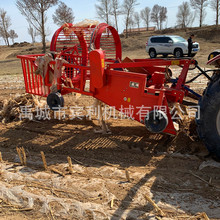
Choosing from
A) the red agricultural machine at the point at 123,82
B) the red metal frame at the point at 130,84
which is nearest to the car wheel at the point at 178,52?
the red agricultural machine at the point at 123,82

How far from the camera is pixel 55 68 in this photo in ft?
14.8

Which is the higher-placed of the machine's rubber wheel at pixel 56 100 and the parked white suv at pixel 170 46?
the parked white suv at pixel 170 46

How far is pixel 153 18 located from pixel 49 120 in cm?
5072

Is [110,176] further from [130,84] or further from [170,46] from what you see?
[170,46]

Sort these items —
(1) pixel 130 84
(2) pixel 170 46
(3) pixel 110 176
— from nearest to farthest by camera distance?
1. (3) pixel 110 176
2. (1) pixel 130 84
3. (2) pixel 170 46

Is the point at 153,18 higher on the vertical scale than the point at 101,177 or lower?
higher

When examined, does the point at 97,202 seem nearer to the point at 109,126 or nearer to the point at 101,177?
the point at 101,177

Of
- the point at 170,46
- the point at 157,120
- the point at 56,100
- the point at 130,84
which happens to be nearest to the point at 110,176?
the point at 157,120

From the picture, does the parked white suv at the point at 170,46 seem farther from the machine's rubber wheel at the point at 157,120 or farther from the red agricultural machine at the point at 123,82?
the machine's rubber wheel at the point at 157,120

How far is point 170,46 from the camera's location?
17578 mm

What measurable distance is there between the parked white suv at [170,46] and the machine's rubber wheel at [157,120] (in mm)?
14827

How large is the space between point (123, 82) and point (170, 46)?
14.9 meters

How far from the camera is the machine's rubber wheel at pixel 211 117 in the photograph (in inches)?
118

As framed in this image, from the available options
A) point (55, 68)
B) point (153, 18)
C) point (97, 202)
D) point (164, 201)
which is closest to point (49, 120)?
point (55, 68)
